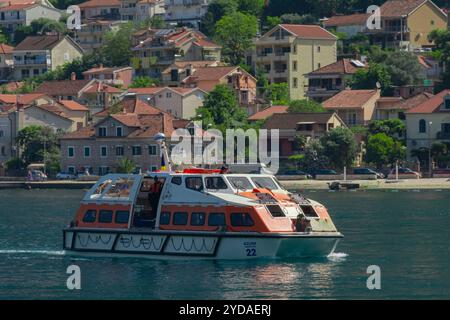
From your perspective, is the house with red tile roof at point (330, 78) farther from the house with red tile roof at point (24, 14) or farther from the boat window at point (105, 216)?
the boat window at point (105, 216)

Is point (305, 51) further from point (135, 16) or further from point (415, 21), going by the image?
point (135, 16)

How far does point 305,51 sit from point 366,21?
33.6 feet

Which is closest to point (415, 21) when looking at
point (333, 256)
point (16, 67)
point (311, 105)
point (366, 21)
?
point (366, 21)

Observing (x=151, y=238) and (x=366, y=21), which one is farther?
(x=366, y=21)

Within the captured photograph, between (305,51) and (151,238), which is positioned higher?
(305,51)

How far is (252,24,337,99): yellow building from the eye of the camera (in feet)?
491

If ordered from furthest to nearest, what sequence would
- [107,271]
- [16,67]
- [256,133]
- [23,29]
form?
[23,29] → [16,67] → [256,133] → [107,271]

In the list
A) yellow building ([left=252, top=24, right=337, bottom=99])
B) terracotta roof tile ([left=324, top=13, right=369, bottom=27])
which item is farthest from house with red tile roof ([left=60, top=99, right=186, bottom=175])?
terracotta roof tile ([left=324, top=13, right=369, bottom=27])

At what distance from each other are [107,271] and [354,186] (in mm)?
56805

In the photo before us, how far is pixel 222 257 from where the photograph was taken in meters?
57.4

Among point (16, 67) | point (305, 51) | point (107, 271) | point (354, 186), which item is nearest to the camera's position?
point (107, 271)

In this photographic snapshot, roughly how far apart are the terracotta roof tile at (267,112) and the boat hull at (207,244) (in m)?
73.5

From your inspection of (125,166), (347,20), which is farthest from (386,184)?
(347,20)

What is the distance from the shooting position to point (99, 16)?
19350cm
